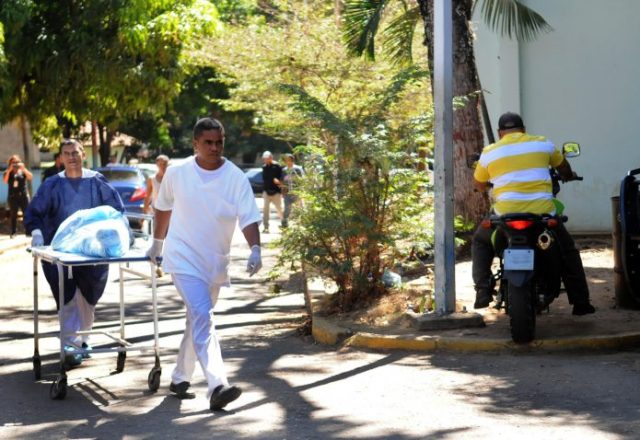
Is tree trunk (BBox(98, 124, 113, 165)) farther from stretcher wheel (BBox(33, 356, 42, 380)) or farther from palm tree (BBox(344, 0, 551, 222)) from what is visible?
stretcher wheel (BBox(33, 356, 42, 380))

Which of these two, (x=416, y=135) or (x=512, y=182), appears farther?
(x=416, y=135)

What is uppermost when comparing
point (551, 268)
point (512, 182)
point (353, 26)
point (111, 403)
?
point (353, 26)

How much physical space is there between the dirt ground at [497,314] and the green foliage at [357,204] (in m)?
0.33

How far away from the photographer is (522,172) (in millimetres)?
8492

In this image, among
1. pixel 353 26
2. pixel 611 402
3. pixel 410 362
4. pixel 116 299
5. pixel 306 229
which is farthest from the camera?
pixel 353 26

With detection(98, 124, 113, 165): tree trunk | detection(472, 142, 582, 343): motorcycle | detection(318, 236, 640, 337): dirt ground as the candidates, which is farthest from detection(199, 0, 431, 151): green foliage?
detection(472, 142, 582, 343): motorcycle

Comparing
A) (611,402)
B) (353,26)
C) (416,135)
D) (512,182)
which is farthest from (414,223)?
(353,26)

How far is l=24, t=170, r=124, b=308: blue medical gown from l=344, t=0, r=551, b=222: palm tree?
4024 millimetres

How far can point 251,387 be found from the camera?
7.69m

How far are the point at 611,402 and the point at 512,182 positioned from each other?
232 centimetres

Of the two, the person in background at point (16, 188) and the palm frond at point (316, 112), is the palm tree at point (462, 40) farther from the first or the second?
the person in background at point (16, 188)

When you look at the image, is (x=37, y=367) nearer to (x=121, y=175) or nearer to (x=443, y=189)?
(x=443, y=189)

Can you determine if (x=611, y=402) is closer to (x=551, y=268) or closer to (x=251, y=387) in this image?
(x=551, y=268)

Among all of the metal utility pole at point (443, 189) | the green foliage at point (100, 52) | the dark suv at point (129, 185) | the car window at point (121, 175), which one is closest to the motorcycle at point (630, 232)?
the metal utility pole at point (443, 189)
